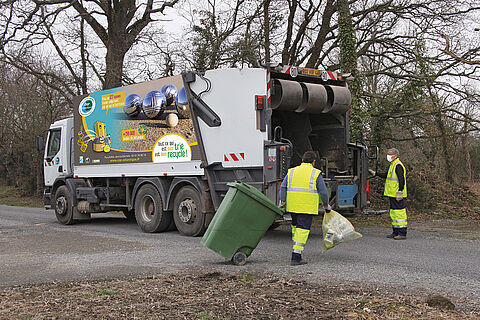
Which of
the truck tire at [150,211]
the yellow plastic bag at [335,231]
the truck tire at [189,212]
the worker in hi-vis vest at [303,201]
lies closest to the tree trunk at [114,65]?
the truck tire at [150,211]

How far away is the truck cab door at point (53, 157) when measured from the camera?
12.9 meters

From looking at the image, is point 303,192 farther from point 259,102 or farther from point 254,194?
point 259,102

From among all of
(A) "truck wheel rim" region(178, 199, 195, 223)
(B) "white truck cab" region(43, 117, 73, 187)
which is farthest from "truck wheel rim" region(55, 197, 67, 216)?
(A) "truck wheel rim" region(178, 199, 195, 223)

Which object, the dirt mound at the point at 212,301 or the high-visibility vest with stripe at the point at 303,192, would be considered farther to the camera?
the high-visibility vest with stripe at the point at 303,192

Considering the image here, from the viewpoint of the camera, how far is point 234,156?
8859 millimetres

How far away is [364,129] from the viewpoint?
1508 centimetres

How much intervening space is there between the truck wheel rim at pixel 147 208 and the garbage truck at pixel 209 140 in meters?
0.02

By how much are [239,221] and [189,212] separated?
3214mm

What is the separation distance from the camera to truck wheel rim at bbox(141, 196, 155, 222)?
10609 mm

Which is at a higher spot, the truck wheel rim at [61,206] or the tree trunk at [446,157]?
the tree trunk at [446,157]

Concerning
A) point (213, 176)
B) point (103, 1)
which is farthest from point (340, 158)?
point (103, 1)

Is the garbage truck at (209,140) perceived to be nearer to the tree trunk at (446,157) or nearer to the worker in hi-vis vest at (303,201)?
the worker in hi-vis vest at (303,201)

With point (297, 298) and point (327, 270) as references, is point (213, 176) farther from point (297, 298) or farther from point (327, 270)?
point (297, 298)

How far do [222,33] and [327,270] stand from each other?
12.9m
